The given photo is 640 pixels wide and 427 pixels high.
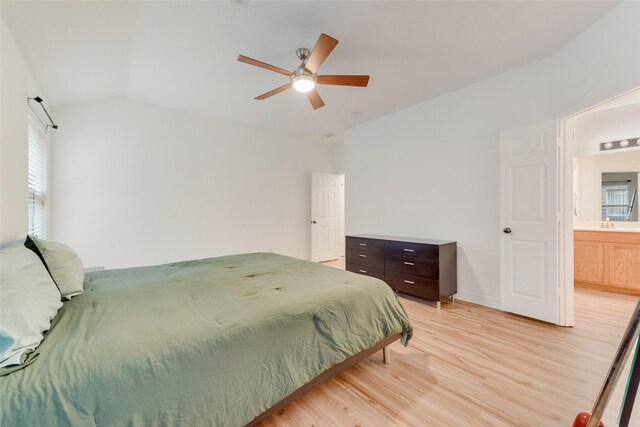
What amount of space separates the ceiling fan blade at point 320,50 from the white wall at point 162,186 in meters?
2.82

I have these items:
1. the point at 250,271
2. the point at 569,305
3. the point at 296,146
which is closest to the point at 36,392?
the point at 250,271

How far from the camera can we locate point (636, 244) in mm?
3314

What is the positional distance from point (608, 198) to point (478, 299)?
2749 mm

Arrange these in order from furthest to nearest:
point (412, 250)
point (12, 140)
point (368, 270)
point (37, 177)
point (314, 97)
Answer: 1. point (368, 270)
2. point (412, 250)
3. point (37, 177)
4. point (314, 97)
5. point (12, 140)

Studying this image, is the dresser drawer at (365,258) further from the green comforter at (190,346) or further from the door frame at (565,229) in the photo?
the door frame at (565,229)

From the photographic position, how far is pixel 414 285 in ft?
10.8

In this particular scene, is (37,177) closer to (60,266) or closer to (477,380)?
(60,266)

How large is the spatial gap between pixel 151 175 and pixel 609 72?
5.15m

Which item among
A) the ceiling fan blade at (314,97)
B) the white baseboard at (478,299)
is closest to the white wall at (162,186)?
the ceiling fan blade at (314,97)

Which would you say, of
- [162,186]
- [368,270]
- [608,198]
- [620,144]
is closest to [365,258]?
[368,270]

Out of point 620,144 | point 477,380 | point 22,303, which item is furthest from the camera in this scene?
point 620,144

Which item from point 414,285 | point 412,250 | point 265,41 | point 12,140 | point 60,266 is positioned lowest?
point 414,285

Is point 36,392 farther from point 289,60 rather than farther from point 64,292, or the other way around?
point 289,60

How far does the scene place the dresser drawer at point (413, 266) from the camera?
312cm
